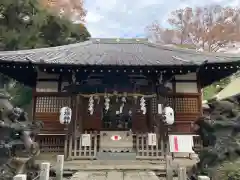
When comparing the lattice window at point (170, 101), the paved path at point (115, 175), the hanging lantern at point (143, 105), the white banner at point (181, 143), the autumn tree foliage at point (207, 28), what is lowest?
the paved path at point (115, 175)

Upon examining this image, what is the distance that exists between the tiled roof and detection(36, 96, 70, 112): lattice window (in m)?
1.80

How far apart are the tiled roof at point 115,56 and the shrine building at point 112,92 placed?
0.12 ft

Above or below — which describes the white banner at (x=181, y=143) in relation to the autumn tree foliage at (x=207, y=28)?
below

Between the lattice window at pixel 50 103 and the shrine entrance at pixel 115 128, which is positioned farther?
the lattice window at pixel 50 103

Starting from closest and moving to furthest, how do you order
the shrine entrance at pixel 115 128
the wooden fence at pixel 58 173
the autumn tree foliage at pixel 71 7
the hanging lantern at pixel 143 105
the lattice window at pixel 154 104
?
the wooden fence at pixel 58 173
the shrine entrance at pixel 115 128
the hanging lantern at pixel 143 105
the lattice window at pixel 154 104
the autumn tree foliage at pixel 71 7

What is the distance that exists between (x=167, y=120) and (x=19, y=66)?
6032 mm

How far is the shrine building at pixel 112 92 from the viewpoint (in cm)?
990

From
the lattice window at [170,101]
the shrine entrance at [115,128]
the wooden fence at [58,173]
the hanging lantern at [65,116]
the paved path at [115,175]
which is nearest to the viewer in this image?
the wooden fence at [58,173]

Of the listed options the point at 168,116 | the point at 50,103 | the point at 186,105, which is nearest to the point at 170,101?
the point at 186,105

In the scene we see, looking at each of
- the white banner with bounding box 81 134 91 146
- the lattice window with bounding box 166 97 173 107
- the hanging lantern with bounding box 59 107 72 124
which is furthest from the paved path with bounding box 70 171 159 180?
the lattice window with bounding box 166 97 173 107

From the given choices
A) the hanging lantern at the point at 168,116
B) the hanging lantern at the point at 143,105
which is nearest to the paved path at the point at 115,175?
the hanging lantern at the point at 168,116

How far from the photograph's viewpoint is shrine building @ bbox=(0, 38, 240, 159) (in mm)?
9898

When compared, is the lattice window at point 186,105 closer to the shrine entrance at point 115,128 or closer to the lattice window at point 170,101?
the lattice window at point 170,101

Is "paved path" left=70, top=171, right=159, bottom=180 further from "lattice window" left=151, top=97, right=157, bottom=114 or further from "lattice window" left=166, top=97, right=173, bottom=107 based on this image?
"lattice window" left=166, top=97, right=173, bottom=107
